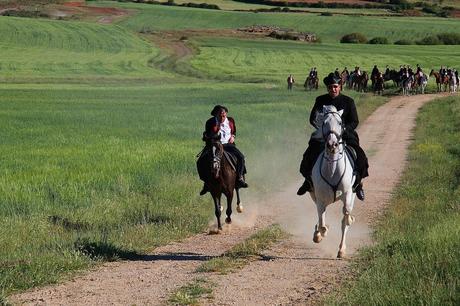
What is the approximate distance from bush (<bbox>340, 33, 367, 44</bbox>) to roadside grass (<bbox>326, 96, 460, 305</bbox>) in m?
86.3

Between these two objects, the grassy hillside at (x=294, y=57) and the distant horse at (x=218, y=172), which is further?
the grassy hillside at (x=294, y=57)

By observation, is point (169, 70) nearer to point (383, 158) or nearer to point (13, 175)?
point (383, 158)

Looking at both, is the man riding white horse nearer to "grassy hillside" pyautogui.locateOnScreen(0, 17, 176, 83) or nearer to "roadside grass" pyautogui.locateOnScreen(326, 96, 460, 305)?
"roadside grass" pyautogui.locateOnScreen(326, 96, 460, 305)

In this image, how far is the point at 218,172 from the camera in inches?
516

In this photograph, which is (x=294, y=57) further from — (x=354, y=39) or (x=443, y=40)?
(x=443, y=40)

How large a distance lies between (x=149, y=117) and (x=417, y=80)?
26126 millimetres

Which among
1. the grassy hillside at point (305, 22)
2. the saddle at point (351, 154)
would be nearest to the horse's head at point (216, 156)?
the saddle at point (351, 154)

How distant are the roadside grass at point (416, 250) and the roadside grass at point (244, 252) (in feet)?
4.94

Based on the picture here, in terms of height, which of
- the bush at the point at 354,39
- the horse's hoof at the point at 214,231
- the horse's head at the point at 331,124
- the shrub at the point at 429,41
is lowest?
the bush at the point at 354,39

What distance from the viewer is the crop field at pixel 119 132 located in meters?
12.3

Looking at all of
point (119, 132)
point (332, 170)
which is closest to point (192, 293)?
point (332, 170)

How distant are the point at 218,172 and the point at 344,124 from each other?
268cm

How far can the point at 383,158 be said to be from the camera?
73.4ft

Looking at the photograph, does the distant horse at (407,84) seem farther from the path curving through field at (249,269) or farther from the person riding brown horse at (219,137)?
the person riding brown horse at (219,137)
